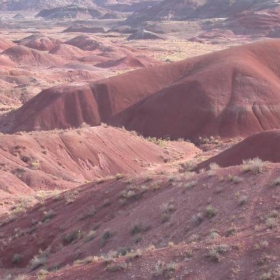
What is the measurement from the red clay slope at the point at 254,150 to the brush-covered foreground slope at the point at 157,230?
6.33 meters

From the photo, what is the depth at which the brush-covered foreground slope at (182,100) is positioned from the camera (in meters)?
45.9

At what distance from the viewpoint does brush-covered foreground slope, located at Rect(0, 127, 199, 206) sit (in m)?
Result: 30.0

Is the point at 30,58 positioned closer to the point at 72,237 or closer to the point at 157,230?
the point at 72,237

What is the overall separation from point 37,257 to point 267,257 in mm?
8393

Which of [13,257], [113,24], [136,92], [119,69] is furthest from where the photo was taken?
[113,24]

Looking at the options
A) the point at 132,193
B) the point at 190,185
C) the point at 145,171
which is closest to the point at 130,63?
the point at 145,171

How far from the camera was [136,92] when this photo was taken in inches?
2039

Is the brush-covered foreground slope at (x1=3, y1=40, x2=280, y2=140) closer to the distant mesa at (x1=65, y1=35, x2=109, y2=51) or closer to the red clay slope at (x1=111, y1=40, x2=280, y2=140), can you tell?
the red clay slope at (x1=111, y1=40, x2=280, y2=140)

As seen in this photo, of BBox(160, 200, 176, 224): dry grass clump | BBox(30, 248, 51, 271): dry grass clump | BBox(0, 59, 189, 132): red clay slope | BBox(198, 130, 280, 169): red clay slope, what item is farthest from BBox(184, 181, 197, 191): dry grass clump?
BBox(0, 59, 189, 132): red clay slope

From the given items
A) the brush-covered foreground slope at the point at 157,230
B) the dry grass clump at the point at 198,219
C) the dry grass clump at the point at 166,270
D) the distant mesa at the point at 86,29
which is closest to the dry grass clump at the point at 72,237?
the brush-covered foreground slope at the point at 157,230

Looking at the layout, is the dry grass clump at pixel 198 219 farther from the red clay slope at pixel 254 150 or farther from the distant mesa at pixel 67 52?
the distant mesa at pixel 67 52

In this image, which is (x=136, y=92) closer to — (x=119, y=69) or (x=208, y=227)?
(x=119, y=69)

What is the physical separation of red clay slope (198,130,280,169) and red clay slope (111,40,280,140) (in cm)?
1985

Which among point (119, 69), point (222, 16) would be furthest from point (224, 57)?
point (222, 16)
